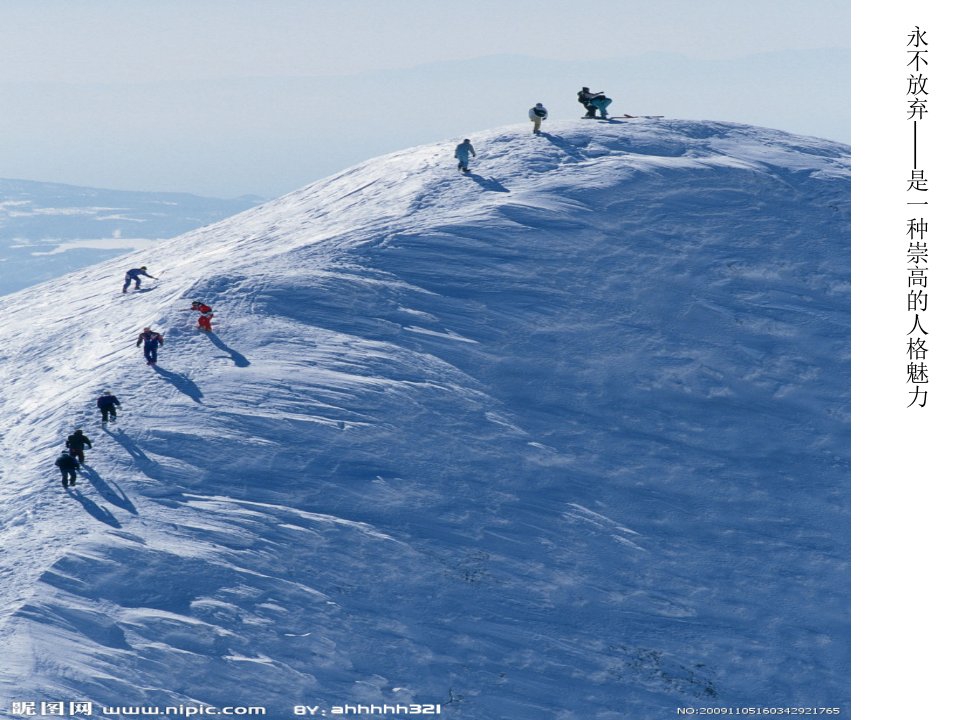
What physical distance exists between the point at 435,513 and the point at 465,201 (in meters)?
17.2

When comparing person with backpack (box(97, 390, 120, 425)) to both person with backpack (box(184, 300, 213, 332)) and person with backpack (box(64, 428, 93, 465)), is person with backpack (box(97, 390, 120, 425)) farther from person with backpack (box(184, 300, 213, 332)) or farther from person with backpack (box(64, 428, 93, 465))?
person with backpack (box(184, 300, 213, 332))

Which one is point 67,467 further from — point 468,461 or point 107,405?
point 468,461

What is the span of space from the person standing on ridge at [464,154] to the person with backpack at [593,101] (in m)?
6.90

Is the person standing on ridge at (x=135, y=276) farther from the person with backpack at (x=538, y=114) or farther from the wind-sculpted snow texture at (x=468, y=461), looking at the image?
the person with backpack at (x=538, y=114)

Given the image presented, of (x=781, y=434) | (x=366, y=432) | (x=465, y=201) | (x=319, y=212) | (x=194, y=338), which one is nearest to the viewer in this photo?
(x=366, y=432)

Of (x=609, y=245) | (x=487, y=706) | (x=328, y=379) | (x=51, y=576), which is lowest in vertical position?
(x=487, y=706)

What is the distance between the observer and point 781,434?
35188mm

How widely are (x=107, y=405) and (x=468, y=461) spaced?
10.5 metres

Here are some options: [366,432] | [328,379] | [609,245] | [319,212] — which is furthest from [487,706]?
[319,212]

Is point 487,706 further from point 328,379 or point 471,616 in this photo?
point 328,379

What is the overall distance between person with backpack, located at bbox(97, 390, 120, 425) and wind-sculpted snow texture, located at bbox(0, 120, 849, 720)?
0.98m

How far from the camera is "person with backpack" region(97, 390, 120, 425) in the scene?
32688 mm

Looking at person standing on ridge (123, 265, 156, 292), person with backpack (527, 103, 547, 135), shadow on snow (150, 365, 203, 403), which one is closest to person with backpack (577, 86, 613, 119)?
person with backpack (527, 103, 547, 135)
